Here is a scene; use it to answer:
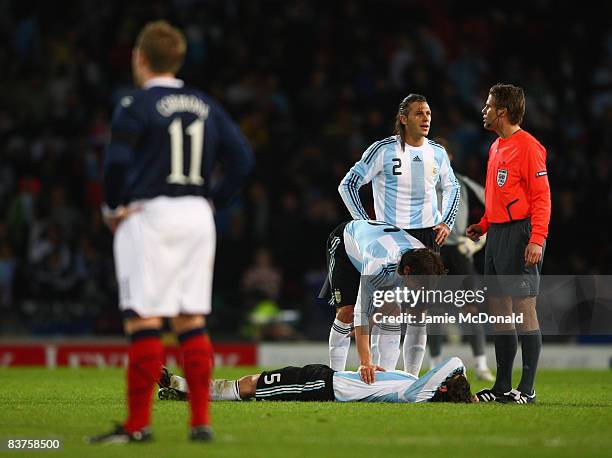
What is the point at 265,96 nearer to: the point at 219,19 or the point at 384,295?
the point at 219,19

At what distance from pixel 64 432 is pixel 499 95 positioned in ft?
13.7

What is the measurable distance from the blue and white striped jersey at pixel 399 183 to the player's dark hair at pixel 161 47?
365 centimetres

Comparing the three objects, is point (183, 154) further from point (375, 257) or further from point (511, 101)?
point (511, 101)

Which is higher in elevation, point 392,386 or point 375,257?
point 375,257

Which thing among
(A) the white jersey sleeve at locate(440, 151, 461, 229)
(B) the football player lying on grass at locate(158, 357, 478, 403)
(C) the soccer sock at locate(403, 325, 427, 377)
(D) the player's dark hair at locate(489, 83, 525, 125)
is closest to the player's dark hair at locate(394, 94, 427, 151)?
(A) the white jersey sleeve at locate(440, 151, 461, 229)

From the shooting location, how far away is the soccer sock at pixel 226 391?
8664 millimetres

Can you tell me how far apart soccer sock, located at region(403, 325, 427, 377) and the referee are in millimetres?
983

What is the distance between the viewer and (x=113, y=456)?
5.64 m

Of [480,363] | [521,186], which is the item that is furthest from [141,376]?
[480,363]

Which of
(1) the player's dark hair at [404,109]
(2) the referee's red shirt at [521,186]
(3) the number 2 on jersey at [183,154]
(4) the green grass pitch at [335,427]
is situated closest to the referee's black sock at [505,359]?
(4) the green grass pitch at [335,427]

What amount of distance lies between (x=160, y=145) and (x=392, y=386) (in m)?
3.03

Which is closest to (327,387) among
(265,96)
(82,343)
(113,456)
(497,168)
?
(497,168)

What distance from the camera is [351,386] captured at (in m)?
8.46

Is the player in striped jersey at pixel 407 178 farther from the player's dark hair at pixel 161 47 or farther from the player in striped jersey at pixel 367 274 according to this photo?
the player's dark hair at pixel 161 47
